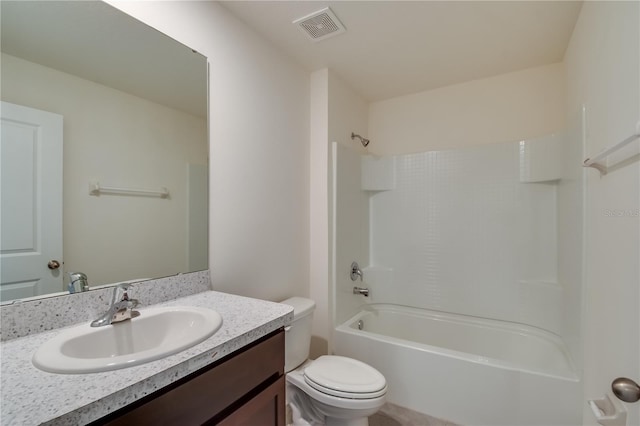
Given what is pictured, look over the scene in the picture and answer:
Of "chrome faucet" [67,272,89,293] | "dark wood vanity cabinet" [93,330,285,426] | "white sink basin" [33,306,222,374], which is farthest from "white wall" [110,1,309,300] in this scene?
"dark wood vanity cabinet" [93,330,285,426]

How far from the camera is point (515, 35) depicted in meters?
1.77

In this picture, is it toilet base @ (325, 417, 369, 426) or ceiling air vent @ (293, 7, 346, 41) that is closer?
toilet base @ (325, 417, 369, 426)

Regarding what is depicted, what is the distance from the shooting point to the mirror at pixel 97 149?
2.85 feet

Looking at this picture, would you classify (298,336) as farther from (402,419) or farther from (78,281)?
(78,281)

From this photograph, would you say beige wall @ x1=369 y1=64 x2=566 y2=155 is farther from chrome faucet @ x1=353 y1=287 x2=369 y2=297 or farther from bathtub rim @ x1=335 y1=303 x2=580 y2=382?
bathtub rim @ x1=335 y1=303 x2=580 y2=382

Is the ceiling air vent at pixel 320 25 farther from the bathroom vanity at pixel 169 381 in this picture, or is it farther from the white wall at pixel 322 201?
the bathroom vanity at pixel 169 381

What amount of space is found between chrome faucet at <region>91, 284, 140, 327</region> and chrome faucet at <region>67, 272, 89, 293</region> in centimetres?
9

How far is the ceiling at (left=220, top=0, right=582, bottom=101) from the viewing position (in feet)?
4.97

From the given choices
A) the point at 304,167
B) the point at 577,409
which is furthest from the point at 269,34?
the point at 577,409

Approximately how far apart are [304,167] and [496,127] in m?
1.63

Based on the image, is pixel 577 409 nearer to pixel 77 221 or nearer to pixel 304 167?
pixel 304 167

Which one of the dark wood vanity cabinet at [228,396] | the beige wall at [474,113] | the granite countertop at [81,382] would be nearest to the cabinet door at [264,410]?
the dark wood vanity cabinet at [228,396]

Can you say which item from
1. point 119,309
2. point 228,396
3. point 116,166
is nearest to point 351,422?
point 228,396

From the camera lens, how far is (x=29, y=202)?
884mm
